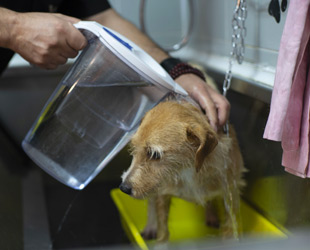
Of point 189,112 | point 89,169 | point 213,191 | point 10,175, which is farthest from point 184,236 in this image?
point 10,175

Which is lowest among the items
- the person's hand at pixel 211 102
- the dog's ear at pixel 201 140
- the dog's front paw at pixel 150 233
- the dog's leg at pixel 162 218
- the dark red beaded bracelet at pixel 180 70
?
the dog's front paw at pixel 150 233

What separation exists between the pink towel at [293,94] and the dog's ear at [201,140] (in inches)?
8.1

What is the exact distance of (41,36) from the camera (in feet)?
3.25

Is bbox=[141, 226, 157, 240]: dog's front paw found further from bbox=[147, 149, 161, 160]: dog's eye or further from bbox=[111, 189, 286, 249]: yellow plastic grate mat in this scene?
bbox=[147, 149, 161, 160]: dog's eye

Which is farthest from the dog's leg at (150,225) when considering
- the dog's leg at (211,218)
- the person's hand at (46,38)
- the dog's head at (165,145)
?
the person's hand at (46,38)

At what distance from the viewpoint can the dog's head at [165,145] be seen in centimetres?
98

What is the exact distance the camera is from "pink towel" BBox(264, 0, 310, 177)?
73cm

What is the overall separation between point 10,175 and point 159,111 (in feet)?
2.44

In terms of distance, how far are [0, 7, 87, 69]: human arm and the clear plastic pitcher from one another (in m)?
0.05

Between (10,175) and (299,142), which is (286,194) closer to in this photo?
(299,142)

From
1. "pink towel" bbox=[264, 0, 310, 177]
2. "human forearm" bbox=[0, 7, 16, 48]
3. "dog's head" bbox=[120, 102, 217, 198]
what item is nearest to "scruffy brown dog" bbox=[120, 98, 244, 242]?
"dog's head" bbox=[120, 102, 217, 198]

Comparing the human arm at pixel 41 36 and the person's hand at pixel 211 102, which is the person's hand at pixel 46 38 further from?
the person's hand at pixel 211 102

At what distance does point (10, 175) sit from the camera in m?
1.49

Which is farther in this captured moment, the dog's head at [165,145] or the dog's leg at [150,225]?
the dog's leg at [150,225]
